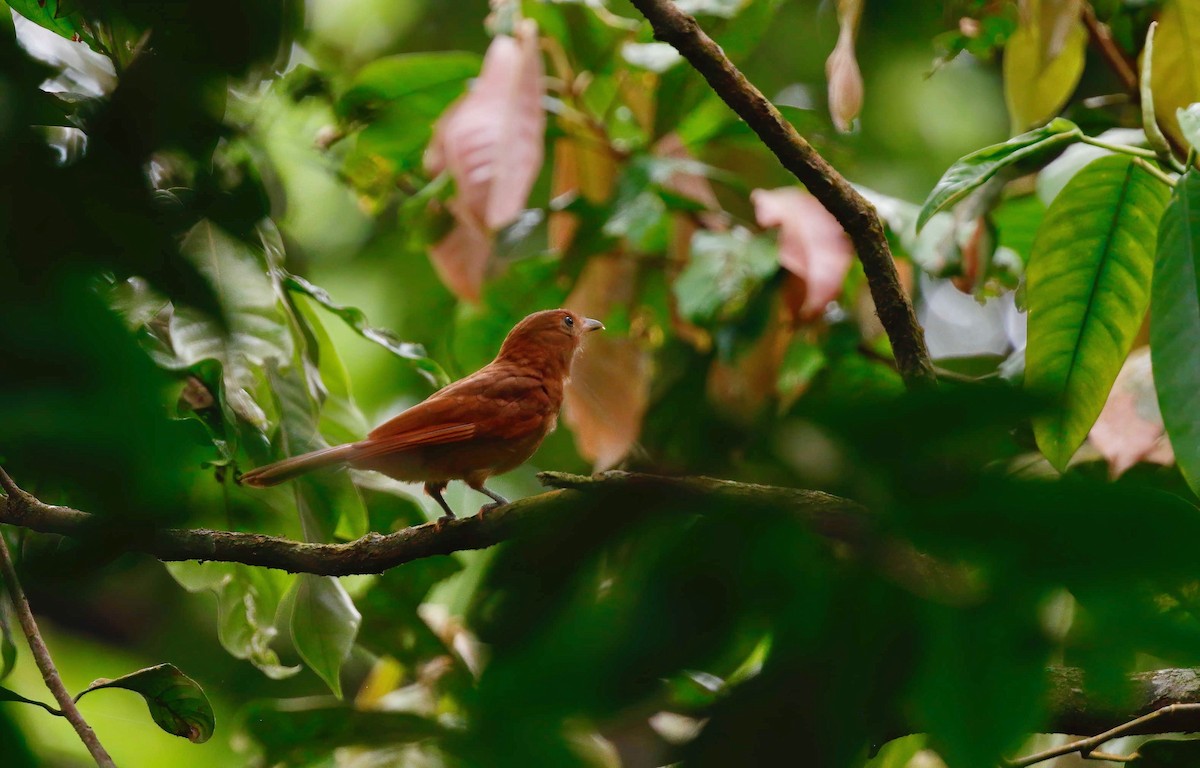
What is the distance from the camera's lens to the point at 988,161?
74.7 inches

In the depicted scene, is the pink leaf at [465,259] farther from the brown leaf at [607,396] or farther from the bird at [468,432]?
the bird at [468,432]

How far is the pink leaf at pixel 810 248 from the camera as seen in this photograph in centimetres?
313

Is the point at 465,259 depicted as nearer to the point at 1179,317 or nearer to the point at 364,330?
the point at 364,330

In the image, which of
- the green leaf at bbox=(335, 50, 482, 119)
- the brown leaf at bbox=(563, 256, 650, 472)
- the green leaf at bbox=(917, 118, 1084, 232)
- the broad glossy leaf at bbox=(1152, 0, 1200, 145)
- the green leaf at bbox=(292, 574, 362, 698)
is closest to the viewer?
the green leaf at bbox=(917, 118, 1084, 232)

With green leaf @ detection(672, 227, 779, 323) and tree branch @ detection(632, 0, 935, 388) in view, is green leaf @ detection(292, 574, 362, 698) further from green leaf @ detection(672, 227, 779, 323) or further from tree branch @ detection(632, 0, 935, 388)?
green leaf @ detection(672, 227, 779, 323)

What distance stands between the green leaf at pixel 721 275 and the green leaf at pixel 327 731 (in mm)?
2583

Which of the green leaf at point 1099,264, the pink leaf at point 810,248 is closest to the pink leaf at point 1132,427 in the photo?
the green leaf at point 1099,264

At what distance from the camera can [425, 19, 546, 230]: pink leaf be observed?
3.16 meters

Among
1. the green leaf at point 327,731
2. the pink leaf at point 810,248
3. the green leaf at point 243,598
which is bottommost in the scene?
the green leaf at point 243,598

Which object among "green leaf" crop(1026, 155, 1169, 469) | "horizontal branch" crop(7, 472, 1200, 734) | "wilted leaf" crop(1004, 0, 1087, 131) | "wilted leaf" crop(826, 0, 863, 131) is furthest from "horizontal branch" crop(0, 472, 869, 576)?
"wilted leaf" crop(1004, 0, 1087, 131)

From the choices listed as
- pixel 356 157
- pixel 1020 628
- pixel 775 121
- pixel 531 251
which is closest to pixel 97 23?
pixel 1020 628

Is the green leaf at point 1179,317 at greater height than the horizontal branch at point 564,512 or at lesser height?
greater

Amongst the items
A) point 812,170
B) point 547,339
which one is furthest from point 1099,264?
point 547,339

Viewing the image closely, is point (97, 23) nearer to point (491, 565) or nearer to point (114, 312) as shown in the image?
point (114, 312)
